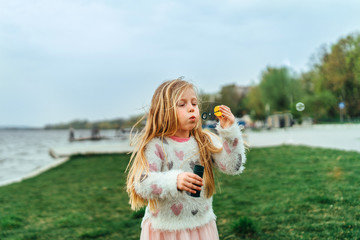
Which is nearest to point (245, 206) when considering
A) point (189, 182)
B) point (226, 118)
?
point (226, 118)

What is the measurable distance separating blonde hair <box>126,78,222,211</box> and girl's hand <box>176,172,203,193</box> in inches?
10.7

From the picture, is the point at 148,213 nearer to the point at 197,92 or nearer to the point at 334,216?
the point at 197,92

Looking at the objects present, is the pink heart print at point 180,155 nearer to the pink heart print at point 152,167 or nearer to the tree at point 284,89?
the pink heart print at point 152,167

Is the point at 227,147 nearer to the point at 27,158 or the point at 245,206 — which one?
the point at 245,206

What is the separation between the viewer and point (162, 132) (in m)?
1.91

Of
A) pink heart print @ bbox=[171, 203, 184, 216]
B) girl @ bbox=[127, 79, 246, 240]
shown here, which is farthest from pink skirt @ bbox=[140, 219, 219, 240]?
pink heart print @ bbox=[171, 203, 184, 216]

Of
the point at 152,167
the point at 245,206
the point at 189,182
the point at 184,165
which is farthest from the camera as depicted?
the point at 245,206

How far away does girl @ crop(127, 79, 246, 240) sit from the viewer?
6.05ft

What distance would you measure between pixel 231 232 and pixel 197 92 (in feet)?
6.97

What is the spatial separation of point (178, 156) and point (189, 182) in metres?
0.34

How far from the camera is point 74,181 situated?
8453 millimetres

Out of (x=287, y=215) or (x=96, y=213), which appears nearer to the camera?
(x=287, y=215)

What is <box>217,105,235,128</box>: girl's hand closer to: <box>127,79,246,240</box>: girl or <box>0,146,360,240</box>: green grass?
<box>127,79,246,240</box>: girl

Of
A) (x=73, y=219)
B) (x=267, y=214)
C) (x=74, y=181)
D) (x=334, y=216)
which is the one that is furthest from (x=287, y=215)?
(x=74, y=181)
